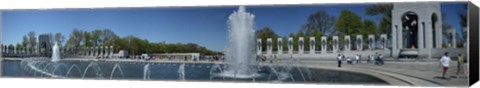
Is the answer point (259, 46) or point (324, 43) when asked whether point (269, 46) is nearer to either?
point (259, 46)

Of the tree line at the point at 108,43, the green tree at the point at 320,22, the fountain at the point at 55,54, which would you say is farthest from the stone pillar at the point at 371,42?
the fountain at the point at 55,54

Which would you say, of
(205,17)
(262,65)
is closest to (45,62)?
(205,17)

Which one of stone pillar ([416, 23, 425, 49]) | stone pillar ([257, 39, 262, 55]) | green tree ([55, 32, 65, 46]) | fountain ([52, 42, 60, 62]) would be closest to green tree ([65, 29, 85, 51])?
green tree ([55, 32, 65, 46])

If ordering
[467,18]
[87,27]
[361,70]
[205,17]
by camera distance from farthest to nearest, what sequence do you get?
[87,27], [205,17], [361,70], [467,18]

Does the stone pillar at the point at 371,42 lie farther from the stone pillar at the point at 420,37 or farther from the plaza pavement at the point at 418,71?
the stone pillar at the point at 420,37

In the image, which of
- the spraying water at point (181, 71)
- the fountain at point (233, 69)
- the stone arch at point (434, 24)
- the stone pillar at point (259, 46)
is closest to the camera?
the stone arch at point (434, 24)

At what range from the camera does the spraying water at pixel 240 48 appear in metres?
14.8

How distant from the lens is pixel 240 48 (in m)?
15.0

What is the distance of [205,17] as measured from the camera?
1502 cm

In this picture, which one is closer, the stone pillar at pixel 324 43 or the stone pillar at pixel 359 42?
the stone pillar at pixel 359 42

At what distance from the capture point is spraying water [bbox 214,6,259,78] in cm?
1480

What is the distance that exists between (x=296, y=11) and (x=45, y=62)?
6.66 m

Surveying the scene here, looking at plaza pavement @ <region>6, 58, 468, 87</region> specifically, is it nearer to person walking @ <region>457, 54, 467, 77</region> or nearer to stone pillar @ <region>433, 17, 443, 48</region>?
person walking @ <region>457, 54, 467, 77</region>

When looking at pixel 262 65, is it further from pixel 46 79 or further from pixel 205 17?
pixel 46 79
